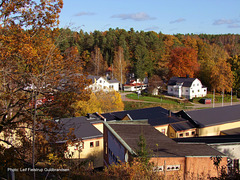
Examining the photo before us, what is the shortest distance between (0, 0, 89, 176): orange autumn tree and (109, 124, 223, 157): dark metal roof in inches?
182

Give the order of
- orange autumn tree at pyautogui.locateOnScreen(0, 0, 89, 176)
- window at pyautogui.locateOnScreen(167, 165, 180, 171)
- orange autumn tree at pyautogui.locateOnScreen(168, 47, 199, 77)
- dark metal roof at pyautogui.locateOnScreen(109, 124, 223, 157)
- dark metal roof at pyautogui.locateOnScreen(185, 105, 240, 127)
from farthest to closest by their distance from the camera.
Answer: orange autumn tree at pyautogui.locateOnScreen(168, 47, 199, 77), dark metal roof at pyautogui.locateOnScreen(185, 105, 240, 127), dark metal roof at pyautogui.locateOnScreen(109, 124, 223, 157), window at pyautogui.locateOnScreen(167, 165, 180, 171), orange autumn tree at pyautogui.locateOnScreen(0, 0, 89, 176)

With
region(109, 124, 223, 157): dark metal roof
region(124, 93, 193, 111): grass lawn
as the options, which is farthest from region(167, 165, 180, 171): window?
region(124, 93, 193, 111): grass lawn

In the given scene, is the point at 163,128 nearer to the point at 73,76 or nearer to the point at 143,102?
the point at 73,76

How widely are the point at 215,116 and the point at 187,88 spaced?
77.1 ft

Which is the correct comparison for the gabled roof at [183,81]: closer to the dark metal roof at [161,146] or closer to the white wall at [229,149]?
the white wall at [229,149]

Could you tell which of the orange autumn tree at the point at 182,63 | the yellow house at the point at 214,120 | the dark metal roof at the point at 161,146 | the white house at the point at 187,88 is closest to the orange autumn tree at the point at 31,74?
the dark metal roof at the point at 161,146

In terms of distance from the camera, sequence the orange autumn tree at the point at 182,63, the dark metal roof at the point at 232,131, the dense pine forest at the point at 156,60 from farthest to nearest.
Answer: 1. the orange autumn tree at the point at 182,63
2. the dense pine forest at the point at 156,60
3. the dark metal roof at the point at 232,131

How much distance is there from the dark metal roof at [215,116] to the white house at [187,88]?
69.6 ft

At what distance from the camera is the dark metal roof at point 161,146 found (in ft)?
37.4

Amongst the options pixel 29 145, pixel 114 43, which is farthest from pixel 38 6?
pixel 114 43

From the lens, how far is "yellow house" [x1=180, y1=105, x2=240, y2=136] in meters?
22.5

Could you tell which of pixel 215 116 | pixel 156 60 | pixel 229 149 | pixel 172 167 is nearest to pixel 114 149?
pixel 172 167

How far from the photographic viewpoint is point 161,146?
40.0 feet

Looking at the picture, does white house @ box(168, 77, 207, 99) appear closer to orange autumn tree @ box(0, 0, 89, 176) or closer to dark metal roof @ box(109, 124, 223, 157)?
dark metal roof @ box(109, 124, 223, 157)
